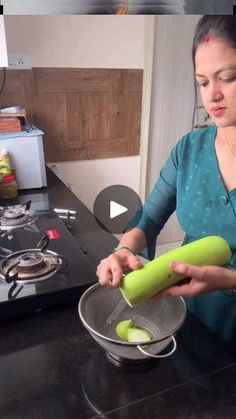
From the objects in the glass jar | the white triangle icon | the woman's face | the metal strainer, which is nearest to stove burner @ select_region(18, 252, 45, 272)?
the metal strainer

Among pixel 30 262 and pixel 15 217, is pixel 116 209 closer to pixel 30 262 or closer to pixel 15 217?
pixel 15 217

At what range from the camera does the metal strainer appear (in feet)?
1.53

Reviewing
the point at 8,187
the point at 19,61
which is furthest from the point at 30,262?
the point at 19,61

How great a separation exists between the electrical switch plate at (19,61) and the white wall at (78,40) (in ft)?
0.05

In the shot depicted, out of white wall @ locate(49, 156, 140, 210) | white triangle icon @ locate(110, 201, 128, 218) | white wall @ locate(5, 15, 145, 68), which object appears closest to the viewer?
white wall @ locate(5, 15, 145, 68)

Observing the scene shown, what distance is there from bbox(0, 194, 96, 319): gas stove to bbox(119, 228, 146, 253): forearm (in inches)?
3.6

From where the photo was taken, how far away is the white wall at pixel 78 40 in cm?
128

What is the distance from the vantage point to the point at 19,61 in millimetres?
1317

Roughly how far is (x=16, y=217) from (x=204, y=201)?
50cm

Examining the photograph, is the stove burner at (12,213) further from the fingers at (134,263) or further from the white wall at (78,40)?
the white wall at (78,40)

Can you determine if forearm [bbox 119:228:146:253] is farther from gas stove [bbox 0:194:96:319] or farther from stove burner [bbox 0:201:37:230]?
stove burner [bbox 0:201:37:230]

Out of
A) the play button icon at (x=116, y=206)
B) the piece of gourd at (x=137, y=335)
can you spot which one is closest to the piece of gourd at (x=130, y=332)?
the piece of gourd at (x=137, y=335)

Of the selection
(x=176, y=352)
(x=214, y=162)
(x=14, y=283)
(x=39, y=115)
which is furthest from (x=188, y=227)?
(x=39, y=115)

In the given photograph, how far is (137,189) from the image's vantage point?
6.09ft
